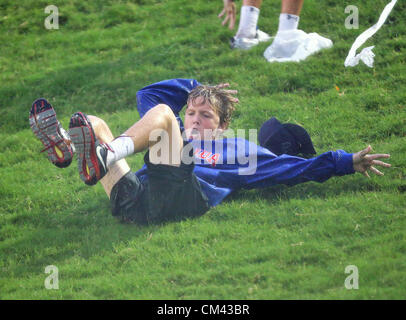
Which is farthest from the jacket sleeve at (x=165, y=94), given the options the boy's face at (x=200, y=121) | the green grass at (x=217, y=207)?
the green grass at (x=217, y=207)

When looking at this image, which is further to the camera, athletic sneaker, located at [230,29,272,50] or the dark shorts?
athletic sneaker, located at [230,29,272,50]

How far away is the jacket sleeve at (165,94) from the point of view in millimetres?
5332

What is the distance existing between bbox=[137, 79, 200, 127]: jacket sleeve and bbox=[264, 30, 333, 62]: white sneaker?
97.9 inches

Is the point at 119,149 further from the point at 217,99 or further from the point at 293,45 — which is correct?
the point at 293,45

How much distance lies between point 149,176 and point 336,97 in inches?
126

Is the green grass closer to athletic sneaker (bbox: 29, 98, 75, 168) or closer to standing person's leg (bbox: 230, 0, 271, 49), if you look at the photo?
standing person's leg (bbox: 230, 0, 271, 49)

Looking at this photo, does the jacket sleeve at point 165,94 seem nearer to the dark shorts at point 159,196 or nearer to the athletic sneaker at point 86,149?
the dark shorts at point 159,196

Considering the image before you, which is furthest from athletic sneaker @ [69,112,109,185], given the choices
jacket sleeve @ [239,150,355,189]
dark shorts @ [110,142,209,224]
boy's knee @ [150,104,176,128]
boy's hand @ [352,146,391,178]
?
boy's hand @ [352,146,391,178]

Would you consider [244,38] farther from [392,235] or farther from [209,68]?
[392,235]

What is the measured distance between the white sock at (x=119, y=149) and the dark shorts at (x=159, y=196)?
0.61 feet

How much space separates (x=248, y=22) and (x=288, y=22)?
0.62 meters

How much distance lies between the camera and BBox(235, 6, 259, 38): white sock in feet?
26.1

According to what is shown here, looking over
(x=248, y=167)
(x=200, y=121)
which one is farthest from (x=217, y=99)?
(x=248, y=167)

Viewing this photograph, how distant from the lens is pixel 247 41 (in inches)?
318
